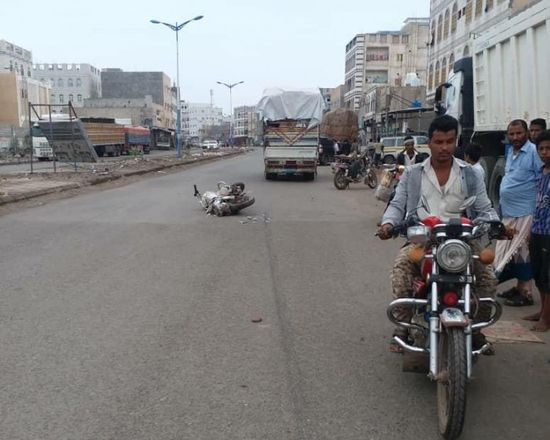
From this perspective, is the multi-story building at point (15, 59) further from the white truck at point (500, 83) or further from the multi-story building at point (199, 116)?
the white truck at point (500, 83)

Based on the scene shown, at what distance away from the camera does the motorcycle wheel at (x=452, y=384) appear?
10.2 ft

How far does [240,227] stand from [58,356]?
6666mm

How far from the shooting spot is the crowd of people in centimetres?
392

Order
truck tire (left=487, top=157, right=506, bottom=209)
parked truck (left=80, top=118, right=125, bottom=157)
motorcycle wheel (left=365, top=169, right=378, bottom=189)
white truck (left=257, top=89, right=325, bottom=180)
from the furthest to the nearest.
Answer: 1. parked truck (left=80, top=118, right=125, bottom=157)
2. white truck (left=257, top=89, right=325, bottom=180)
3. motorcycle wheel (left=365, top=169, right=378, bottom=189)
4. truck tire (left=487, top=157, right=506, bottom=209)

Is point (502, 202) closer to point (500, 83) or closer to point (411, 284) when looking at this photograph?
point (411, 284)

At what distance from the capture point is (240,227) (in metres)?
10.9

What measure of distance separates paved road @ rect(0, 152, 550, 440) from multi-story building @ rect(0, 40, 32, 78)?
94676mm

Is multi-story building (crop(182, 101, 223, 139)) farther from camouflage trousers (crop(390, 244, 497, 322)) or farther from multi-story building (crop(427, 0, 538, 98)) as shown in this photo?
camouflage trousers (crop(390, 244, 497, 322))

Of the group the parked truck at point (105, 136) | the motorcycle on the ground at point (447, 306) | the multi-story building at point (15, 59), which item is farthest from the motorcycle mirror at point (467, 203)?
the multi-story building at point (15, 59)

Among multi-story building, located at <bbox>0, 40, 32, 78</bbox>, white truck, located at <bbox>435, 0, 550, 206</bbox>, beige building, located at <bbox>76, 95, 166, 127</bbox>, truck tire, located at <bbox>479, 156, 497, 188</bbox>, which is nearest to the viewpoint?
white truck, located at <bbox>435, 0, 550, 206</bbox>

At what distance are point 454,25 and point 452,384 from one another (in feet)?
138

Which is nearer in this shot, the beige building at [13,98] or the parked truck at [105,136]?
the parked truck at [105,136]

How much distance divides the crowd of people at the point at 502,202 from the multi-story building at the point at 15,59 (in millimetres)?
97494

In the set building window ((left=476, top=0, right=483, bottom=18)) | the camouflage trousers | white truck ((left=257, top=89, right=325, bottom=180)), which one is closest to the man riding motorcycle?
→ the camouflage trousers
